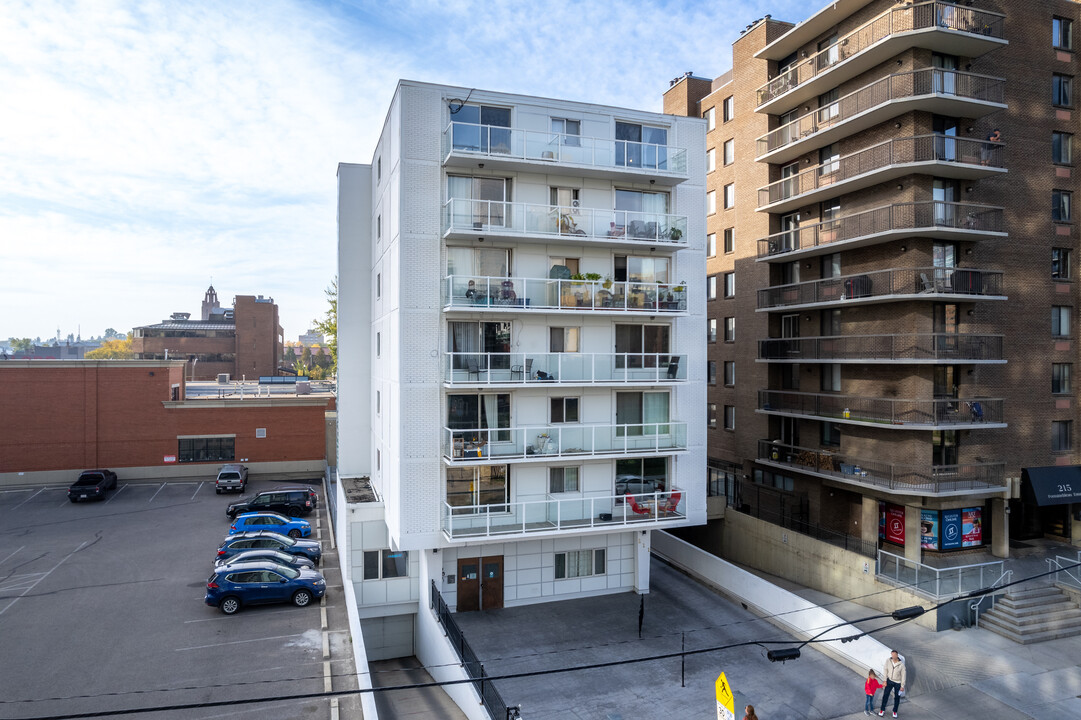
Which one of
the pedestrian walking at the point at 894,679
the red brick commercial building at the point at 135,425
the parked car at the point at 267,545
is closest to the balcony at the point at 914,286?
the pedestrian walking at the point at 894,679

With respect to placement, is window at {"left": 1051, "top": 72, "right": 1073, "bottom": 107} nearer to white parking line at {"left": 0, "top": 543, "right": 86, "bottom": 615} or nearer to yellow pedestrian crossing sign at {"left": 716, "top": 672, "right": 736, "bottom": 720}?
yellow pedestrian crossing sign at {"left": 716, "top": 672, "right": 736, "bottom": 720}

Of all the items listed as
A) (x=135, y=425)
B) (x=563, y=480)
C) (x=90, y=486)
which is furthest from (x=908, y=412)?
(x=135, y=425)

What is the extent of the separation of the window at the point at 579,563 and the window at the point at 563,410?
15.2 feet

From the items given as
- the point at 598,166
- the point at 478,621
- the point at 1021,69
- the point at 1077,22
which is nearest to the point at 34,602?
the point at 478,621

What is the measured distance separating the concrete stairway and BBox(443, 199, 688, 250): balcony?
14.9m

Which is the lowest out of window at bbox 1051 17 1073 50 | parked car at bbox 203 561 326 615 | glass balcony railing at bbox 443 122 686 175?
parked car at bbox 203 561 326 615

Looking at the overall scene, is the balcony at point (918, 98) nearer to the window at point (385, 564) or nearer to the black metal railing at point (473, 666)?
the black metal railing at point (473, 666)

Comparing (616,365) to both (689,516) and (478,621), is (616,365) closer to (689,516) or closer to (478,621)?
(689,516)

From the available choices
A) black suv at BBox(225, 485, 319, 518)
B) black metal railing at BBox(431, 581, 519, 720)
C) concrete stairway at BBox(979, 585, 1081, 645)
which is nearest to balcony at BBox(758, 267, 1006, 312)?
concrete stairway at BBox(979, 585, 1081, 645)

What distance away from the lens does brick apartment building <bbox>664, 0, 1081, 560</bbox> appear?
921 inches

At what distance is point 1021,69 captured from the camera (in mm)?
25547

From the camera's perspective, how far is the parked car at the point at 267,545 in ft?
78.8

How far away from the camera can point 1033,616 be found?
2019 cm

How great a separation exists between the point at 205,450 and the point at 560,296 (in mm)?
29191
